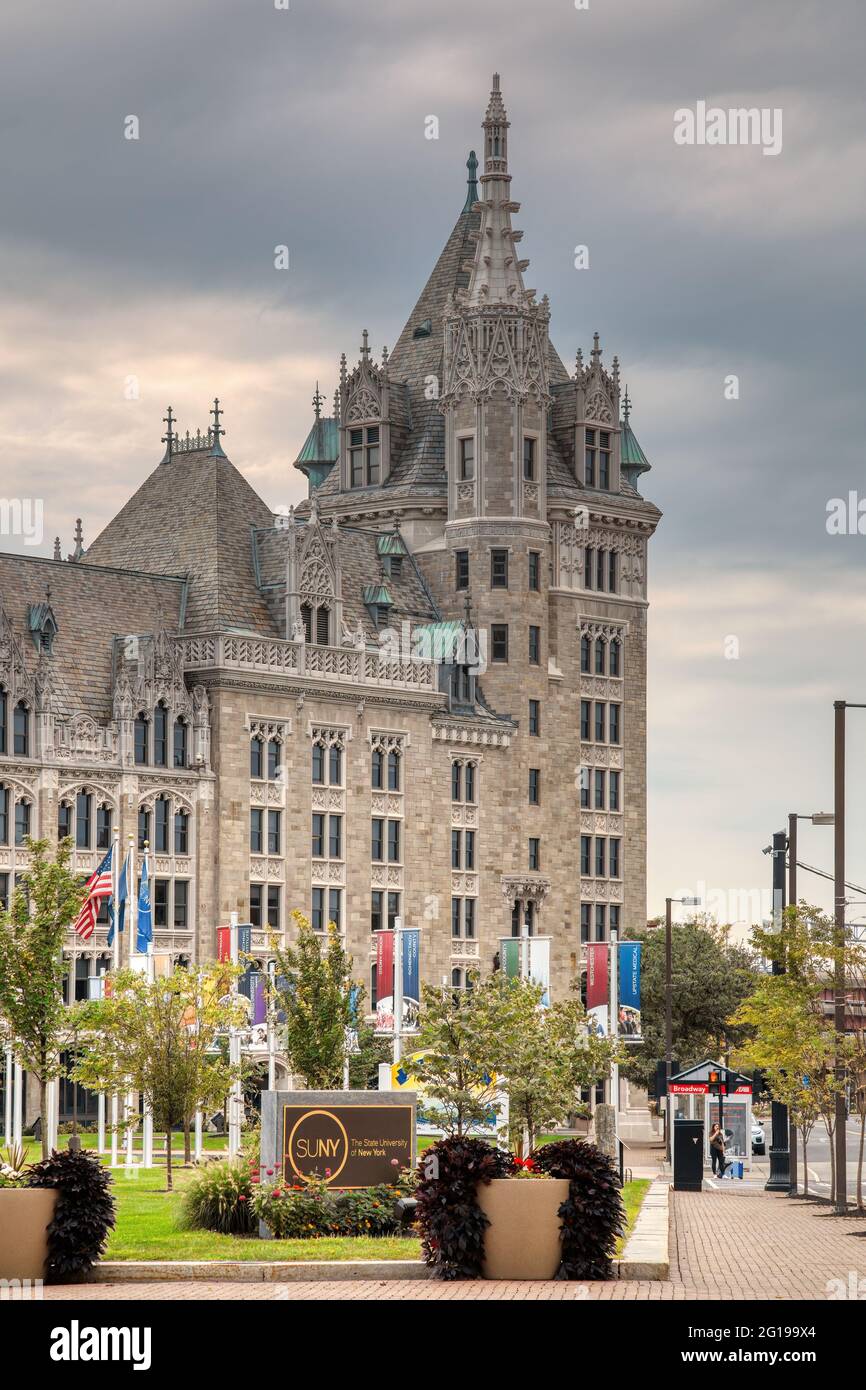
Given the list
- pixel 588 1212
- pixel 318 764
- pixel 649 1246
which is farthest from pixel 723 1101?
pixel 588 1212

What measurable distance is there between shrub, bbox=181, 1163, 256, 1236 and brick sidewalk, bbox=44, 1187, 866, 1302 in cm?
541

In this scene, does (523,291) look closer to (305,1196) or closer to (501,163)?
(501,163)

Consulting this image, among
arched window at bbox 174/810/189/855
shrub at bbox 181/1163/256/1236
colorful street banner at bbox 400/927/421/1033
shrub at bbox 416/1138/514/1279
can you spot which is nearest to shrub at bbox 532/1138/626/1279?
shrub at bbox 416/1138/514/1279

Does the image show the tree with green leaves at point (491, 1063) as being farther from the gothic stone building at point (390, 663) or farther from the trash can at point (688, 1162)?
the gothic stone building at point (390, 663)

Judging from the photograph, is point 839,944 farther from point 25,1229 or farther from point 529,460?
point 529,460

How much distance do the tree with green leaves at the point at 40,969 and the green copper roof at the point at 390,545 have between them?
6195 centimetres

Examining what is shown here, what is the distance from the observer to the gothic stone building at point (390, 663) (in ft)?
283

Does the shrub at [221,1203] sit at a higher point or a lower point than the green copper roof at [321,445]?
lower

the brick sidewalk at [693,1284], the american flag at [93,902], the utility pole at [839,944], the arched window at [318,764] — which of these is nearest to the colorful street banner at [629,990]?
the american flag at [93,902]

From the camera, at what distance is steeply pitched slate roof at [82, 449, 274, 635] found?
92.3 metres

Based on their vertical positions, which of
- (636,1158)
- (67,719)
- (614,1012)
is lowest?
(636,1158)
